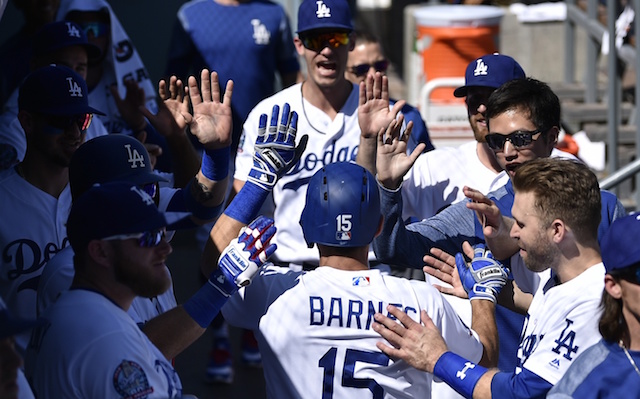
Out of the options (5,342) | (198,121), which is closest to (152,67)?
(198,121)

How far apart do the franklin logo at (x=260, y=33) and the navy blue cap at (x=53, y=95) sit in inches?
107

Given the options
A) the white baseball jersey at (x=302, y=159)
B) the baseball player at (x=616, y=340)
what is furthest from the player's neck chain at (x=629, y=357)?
the white baseball jersey at (x=302, y=159)

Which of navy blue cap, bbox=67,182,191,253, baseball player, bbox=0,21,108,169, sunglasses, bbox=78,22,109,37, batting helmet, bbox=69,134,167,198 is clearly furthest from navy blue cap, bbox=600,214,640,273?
sunglasses, bbox=78,22,109,37

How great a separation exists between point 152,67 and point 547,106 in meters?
5.46

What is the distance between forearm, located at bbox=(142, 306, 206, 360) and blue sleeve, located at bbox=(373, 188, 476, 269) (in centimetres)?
106

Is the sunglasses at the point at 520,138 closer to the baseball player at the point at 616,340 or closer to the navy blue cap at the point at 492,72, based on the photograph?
the navy blue cap at the point at 492,72

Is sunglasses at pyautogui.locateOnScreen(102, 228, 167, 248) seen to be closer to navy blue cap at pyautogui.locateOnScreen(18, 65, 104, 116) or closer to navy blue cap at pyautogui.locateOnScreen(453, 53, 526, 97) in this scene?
navy blue cap at pyautogui.locateOnScreen(18, 65, 104, 116)

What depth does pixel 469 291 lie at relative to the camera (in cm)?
367

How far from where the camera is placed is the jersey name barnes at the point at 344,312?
3.33 metres

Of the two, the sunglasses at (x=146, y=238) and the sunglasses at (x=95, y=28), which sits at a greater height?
the sunglasses at (x=95, y=28)

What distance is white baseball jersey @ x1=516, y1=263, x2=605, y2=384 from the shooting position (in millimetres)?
3098

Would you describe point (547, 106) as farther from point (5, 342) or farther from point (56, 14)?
point (56, 14)

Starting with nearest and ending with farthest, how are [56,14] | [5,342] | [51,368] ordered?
[5,342], [51,368], [56,14]

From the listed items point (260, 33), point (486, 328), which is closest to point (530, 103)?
point (486, 328)
